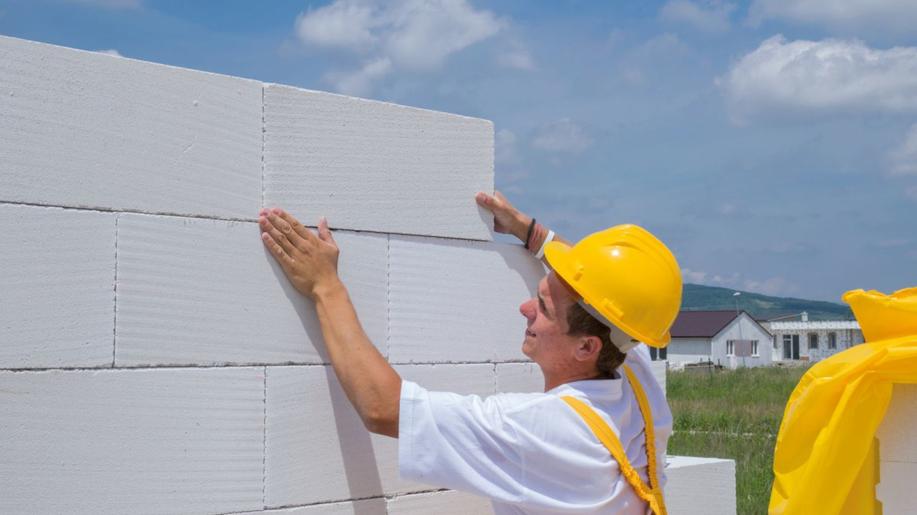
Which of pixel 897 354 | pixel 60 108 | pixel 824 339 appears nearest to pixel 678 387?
pixel 897 354

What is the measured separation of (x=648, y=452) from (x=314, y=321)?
3.70 ft

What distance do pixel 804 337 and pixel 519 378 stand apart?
86.4 meters

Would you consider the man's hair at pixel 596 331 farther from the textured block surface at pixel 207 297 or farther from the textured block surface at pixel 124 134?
the textured block surface at pixel 124 134

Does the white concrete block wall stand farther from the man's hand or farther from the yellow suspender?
the man's hand

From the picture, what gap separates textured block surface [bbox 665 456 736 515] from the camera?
14.8ft

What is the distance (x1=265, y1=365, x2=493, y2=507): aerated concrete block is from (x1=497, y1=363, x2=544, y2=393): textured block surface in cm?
48

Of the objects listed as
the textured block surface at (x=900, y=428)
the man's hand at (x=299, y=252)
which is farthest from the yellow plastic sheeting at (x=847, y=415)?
the man's hand at (x=299, y=252)

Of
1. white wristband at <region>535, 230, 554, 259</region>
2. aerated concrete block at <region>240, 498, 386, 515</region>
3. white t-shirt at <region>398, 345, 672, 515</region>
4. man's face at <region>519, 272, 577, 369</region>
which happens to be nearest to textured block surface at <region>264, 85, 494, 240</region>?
white wristband at <region>535, 230, 554, 259</region>

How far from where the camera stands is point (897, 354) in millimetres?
3562

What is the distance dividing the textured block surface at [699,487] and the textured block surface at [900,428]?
3.16 ft

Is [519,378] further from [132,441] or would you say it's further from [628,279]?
[132,441]

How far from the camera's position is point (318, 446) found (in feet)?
10.2

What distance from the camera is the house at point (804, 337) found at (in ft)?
262

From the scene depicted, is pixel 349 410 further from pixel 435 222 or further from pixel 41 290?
pixel 41 290
